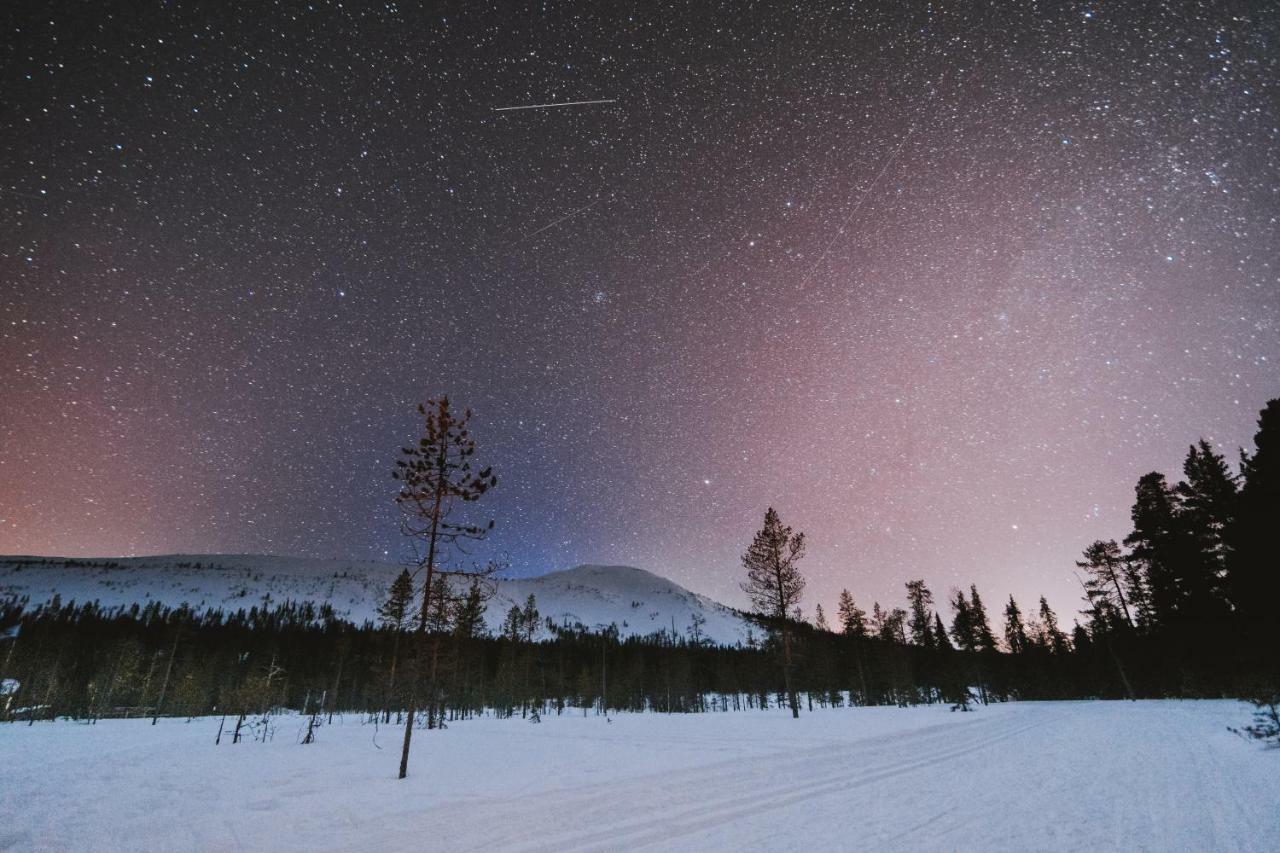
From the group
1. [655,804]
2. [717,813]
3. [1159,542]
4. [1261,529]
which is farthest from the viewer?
[1159,542]

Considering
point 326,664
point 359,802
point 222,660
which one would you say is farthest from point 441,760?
point 222,660

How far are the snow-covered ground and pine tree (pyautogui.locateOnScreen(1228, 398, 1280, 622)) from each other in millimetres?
13651

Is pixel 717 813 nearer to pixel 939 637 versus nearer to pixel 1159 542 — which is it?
pixel 1159 542

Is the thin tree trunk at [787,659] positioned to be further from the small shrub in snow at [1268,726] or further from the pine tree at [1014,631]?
the pine tree at [1014,631]

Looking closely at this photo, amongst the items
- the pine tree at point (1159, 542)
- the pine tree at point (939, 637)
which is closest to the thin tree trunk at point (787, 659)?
the pine tree at point (1159, 542)

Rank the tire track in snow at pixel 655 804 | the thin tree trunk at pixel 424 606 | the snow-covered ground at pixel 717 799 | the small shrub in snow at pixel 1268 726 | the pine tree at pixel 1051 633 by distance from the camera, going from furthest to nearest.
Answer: the pine tree at pixel 1051 633 → the thin tree trunk at pixel 424 606 → the small shrub in snow at pixel 1268 726 → the tire track in snow at pixel 655 804 → the snow-covered ground at pixel 717 799

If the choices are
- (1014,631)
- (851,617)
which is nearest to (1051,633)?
(1014,631)

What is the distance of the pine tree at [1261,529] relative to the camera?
82.5ft

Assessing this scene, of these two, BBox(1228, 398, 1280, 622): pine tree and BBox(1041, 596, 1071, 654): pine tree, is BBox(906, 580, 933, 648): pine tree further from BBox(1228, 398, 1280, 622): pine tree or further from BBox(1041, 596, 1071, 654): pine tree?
BBox(1228, 398, 1280, 622): pine tree

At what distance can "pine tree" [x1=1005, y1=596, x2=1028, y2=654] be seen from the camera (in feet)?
235

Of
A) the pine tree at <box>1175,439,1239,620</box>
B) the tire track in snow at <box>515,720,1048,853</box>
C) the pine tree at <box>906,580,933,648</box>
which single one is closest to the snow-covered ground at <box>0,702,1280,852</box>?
the tire track in snow at <box>515,720,1048,853</box>

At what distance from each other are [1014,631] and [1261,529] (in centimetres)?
5863

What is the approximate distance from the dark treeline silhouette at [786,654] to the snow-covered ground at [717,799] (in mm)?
4036

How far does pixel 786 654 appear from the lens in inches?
1215
